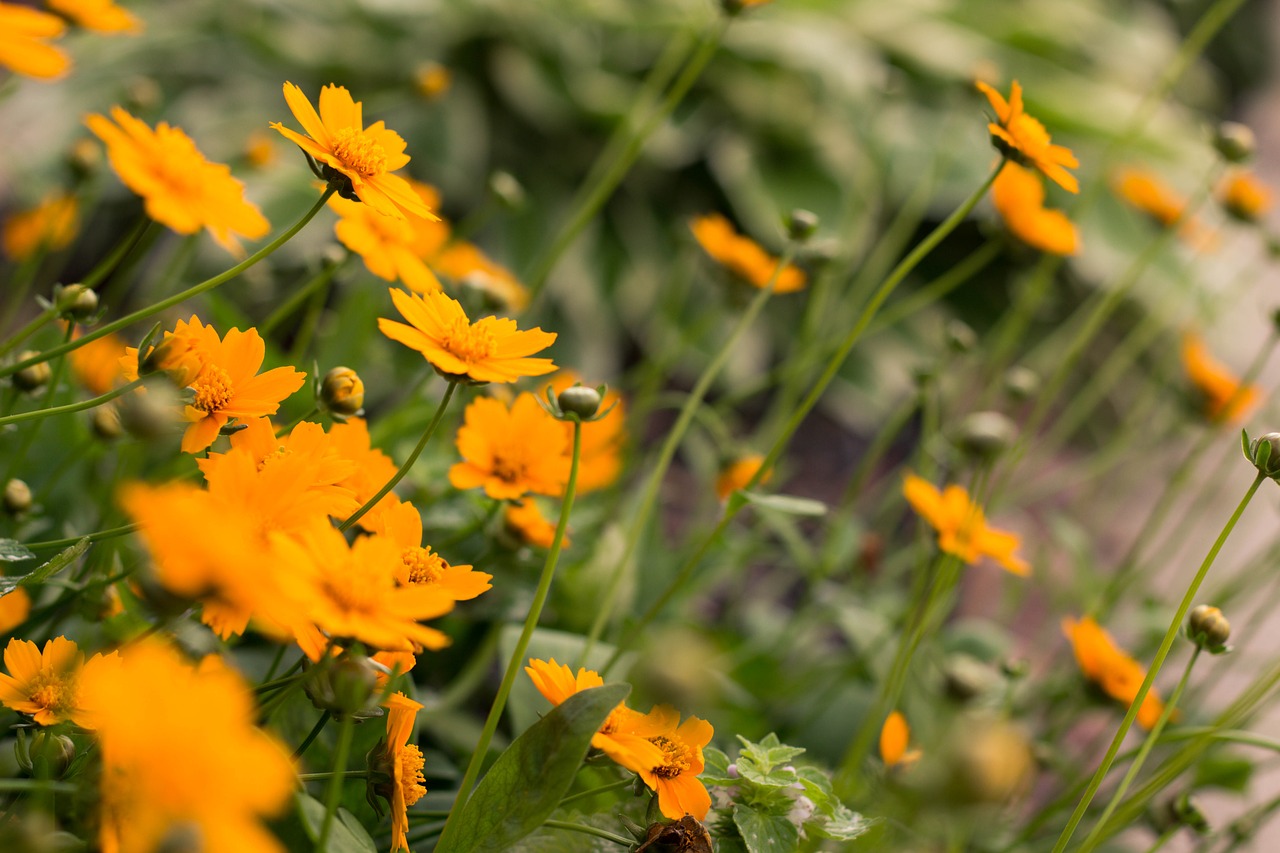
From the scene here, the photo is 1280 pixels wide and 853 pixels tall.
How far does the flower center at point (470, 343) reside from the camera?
15.1 inches

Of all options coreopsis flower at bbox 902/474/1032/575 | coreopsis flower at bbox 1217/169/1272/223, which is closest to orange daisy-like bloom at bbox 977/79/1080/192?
coreopsis flower at bbox 902/474/1032/575

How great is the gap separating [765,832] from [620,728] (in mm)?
66

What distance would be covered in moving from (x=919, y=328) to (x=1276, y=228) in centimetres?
76

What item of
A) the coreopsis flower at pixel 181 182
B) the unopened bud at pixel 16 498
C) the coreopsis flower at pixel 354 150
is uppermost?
the coreopsis flower at pixel 354 150

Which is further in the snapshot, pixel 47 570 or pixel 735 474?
pixel 735 474

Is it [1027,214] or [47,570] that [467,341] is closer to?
[47,570]

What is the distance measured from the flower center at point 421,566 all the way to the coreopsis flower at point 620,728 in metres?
0.05

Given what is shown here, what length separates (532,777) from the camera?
1.25ft

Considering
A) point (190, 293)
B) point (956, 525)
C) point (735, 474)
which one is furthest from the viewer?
point (735, 474)

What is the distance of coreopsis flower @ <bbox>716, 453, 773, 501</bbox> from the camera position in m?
0.66

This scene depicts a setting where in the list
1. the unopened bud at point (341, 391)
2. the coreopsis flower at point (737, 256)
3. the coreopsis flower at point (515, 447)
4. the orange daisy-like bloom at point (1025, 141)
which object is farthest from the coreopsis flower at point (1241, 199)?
the unopened bud at point (341, 391)

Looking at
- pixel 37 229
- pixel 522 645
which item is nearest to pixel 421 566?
pixel 522 645

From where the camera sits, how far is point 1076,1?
2.70m

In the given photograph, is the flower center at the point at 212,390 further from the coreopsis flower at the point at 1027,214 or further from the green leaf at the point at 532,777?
the coreopsis flower at the point at 1027,214
